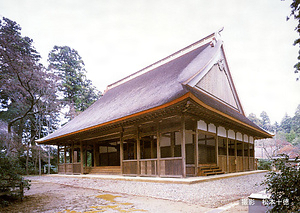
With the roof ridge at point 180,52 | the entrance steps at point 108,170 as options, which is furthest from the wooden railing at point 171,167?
the roof ridge at point 180,52

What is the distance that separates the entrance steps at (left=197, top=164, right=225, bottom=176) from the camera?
9552 millimetres

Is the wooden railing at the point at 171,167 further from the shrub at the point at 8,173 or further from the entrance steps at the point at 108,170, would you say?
the shrub at the point at 8,173

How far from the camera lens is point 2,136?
17.4 m

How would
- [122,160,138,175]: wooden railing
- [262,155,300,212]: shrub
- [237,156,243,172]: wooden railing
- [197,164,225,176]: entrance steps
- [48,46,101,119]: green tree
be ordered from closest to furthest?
[262,155,300,212]: shrub, [197,164,225,176]: entrance steps, [122,160,138,175]: wooden railing, [237,156,243,172]: wooden railing, [48,46,101,119]: green tree

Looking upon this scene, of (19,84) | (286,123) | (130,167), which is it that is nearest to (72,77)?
(19,84)

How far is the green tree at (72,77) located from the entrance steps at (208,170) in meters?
21.0

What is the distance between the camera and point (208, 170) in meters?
9.95

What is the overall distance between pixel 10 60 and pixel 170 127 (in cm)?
846

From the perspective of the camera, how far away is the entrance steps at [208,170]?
9552 mm

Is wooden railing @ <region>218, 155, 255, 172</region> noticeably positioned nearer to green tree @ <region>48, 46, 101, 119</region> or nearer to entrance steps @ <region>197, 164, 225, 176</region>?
entrance steps @ <region>197, 164, 225, 176</region>

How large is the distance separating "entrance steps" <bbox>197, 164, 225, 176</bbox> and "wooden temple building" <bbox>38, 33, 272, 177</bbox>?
0.04 metres

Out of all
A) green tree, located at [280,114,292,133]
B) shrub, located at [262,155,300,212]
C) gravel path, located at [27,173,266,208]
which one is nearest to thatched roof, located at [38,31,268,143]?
gravel path, located at [27,173,266,208]

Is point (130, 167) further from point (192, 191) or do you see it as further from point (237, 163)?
point (237, 163)

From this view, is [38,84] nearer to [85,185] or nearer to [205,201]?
[85,185]
